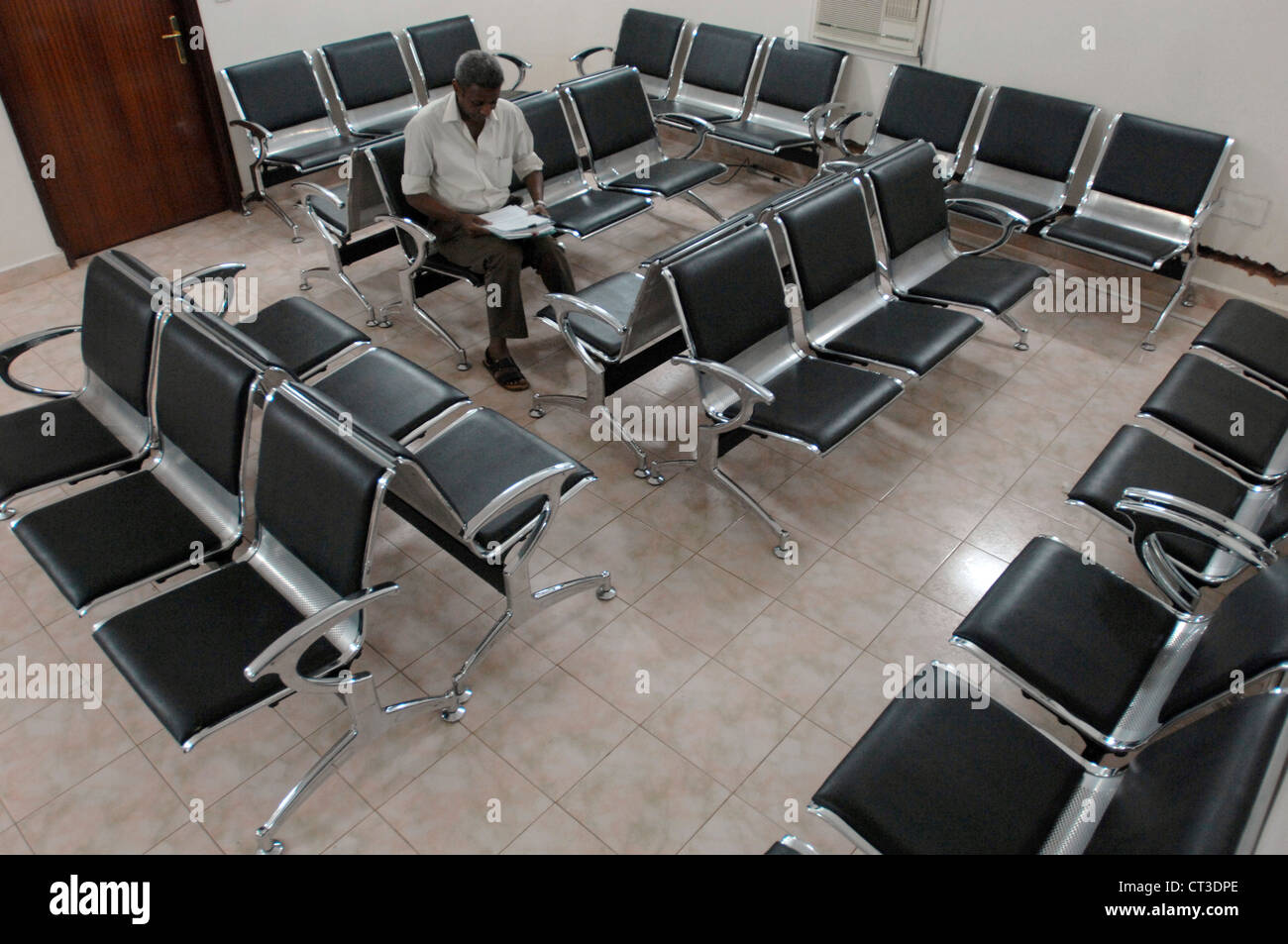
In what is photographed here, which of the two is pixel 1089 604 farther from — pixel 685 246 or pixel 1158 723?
pixel 685 246

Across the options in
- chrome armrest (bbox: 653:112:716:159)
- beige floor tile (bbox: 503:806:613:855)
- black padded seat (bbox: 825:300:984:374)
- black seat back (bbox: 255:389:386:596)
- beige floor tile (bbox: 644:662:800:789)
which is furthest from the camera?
chrome armrest (bbox: 653:112:716:159)

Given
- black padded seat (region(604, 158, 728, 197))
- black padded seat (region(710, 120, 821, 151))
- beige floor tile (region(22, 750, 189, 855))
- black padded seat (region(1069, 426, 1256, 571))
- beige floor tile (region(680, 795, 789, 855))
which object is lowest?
beige floor tile (region(680, 795, 789, 855))

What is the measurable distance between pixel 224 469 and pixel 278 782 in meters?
0.90

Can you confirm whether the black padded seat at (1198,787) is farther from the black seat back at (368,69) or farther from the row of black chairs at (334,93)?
the black seat back at (368,69)

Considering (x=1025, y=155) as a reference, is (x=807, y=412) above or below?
below

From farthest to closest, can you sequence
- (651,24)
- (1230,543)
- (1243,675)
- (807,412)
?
(651,24) < (807,412) < (1230,543) < (1243,675)

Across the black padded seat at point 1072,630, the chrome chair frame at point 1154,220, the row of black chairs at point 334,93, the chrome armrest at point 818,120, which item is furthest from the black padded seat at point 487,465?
the chrome armrest at point 818,120

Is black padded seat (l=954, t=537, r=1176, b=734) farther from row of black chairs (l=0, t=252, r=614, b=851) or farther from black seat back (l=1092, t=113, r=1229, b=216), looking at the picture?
black seat back (l=1092, t=113, r=1229, b=216)

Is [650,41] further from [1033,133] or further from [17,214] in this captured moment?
[17,214]

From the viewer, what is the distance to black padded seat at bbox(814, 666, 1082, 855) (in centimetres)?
200

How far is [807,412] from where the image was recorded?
3275 millimetres

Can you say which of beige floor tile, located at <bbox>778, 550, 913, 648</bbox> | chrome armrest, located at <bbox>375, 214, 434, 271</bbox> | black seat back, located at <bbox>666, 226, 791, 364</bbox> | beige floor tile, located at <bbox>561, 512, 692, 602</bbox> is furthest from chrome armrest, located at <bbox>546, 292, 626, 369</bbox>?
beige floor tile, located at <bbox>778, 550, 913, 648</bbox>

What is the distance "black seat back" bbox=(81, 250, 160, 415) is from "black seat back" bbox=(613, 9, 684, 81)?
4204 mm
